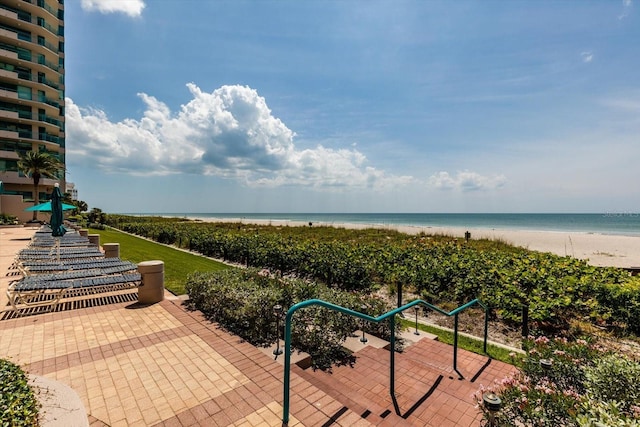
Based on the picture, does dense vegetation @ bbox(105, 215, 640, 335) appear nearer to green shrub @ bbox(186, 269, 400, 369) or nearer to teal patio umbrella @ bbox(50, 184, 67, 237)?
green shrub @ bbox(186, 269, 400, 369)

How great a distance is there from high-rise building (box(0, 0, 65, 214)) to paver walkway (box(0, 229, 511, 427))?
45442mm

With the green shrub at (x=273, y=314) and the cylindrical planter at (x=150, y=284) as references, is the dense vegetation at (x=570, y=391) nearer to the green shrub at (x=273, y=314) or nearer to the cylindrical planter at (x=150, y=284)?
the green shrub at (x=273, y=314)

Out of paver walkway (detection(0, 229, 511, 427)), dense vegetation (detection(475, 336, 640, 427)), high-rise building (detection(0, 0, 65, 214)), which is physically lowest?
paver walkway (detection(0, 229, 511, 427))

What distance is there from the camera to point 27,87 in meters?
39.5

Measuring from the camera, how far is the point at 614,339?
271 inches

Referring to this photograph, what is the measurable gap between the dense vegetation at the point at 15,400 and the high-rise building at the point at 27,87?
48.1 m

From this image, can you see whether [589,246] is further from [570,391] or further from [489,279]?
[570,391]

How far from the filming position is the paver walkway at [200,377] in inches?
140

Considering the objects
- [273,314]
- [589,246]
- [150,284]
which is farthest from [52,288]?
[589,246]

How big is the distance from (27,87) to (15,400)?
54753 millimetres

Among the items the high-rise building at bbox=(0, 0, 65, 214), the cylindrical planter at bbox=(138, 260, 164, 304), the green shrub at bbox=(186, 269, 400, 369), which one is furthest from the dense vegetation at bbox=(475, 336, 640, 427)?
the high-rise building at bbox=(0, 0, 65, 214)

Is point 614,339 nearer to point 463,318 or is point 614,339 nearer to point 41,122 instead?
point 463,318

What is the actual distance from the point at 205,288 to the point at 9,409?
4892 millimetres

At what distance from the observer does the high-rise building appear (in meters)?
37.7
